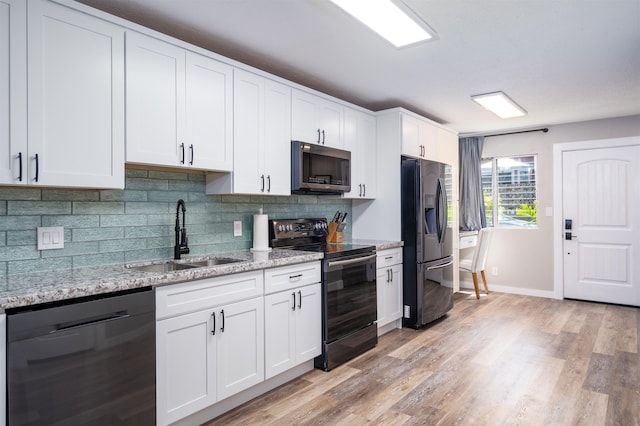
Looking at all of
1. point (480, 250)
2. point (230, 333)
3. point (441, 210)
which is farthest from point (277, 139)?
point (480, 250)

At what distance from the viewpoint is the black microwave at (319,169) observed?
3.13m

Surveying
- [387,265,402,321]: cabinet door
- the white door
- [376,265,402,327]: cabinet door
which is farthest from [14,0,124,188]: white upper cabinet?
the white door

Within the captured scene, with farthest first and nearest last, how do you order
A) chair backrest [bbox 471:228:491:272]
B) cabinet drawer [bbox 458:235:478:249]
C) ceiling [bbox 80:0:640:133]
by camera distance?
1. cabinet drawer [bbox 458:235:478:249]
2. chair backrest [bbox 471:228:491:272]
3. ceiling [bbox 80:0:640:133]

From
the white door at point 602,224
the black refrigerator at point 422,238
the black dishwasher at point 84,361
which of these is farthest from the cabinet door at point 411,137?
the black dishwasher at point 84,361

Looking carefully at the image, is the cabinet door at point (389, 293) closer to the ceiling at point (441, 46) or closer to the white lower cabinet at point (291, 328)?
the white lower cabinet at point (291, 328)

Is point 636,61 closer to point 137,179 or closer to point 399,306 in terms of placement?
point 399,306

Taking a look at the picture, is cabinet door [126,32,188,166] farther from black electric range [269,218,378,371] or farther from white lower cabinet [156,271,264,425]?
black electric range [269,218,378,371]

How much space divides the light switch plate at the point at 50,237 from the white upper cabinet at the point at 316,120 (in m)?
1.75

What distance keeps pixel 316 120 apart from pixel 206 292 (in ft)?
6.00

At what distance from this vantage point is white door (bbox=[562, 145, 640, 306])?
4805mm

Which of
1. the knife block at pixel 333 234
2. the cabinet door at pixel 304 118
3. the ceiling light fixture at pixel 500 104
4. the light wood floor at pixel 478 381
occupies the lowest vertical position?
the light wood floor at pixel 478 381

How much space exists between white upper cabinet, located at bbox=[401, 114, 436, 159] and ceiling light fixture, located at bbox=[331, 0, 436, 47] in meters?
1.51

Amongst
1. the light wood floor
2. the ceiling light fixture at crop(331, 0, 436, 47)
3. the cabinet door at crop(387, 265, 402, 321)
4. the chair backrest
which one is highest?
the ceiling light fixture at crop(331, 0, 436, 47)

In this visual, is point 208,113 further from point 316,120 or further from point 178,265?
point 316,120
